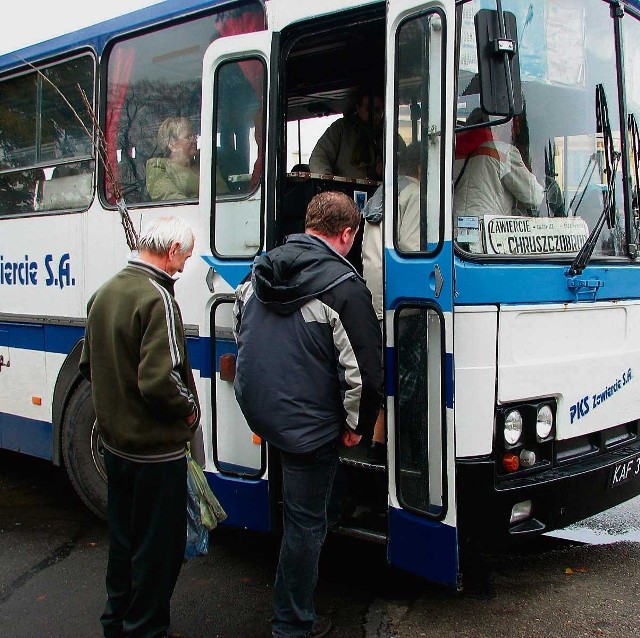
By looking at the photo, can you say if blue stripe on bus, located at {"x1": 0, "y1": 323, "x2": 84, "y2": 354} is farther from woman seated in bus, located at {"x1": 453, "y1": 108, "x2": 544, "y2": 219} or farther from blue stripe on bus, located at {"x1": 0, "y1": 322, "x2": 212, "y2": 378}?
woman seated in bus, located at {"x1": 453, "y1": 108, "x2": 544, "y2": 219}

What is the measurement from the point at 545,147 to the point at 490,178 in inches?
14.6

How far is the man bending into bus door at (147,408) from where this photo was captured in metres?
3.24

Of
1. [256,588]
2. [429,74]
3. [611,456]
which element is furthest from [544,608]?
[429,74]

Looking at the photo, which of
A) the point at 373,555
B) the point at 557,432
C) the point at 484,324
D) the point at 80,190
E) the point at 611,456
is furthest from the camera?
the point at 80,190

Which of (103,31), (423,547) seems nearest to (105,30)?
(103,31)

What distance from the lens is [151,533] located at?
3.39 meters

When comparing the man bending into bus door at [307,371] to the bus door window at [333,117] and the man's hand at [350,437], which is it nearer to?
the man's hand at [350,437]

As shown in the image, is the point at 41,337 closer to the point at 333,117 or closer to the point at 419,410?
the point at 333,117

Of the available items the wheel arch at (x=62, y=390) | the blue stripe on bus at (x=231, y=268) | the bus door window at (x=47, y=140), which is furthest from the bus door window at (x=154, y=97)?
the wheel arch at (x=62, y=390)

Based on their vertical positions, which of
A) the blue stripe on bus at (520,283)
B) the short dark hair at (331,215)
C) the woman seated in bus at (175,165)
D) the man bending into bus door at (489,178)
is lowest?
the blue stripe on bus at (520,283)

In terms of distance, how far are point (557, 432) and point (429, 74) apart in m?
1.74

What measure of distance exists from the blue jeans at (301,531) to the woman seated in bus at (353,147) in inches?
101

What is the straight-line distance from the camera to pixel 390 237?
12.5ft

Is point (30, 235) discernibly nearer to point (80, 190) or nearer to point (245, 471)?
point (80, 190)
